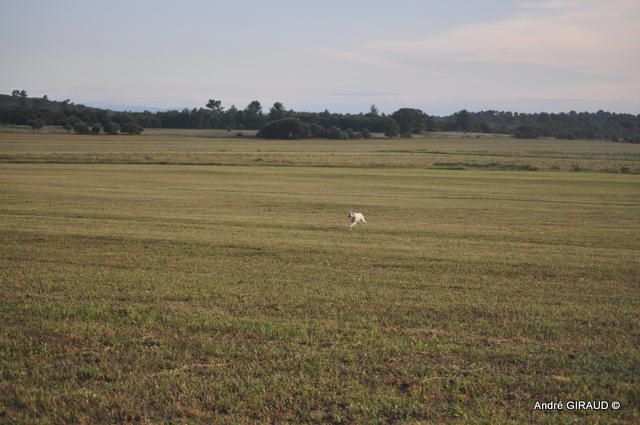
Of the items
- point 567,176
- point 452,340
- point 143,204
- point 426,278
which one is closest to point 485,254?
point 426,278

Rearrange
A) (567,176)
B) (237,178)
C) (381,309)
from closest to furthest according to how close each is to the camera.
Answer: (381,309), (237,178), (567,176)

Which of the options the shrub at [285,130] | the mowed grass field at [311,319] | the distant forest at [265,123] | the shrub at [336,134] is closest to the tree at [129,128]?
the distant forest at [265,123]

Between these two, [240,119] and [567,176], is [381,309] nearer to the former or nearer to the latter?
[567,176]

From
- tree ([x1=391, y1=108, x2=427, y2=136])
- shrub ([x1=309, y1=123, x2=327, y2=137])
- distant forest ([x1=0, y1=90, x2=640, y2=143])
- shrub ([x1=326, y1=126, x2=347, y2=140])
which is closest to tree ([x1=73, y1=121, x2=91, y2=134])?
distant forest ([x1=0, y1=90, x2=640, y2=143])

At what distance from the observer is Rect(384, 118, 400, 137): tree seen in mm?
160750

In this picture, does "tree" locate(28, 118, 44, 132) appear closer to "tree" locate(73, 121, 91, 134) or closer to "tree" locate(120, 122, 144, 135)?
"tree" locate(73, 121, 91, 134)

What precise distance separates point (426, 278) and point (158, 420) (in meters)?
8.00

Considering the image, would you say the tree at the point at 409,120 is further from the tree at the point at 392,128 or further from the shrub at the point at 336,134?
the shrub at the point at 336,134

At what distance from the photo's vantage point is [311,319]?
377 inches

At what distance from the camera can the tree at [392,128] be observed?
527 feet

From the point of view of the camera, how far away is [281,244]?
697 inches

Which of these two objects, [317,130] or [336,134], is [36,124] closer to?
[317,130]

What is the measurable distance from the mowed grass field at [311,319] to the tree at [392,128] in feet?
451

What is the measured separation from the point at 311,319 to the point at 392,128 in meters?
154
